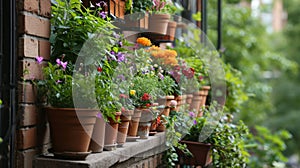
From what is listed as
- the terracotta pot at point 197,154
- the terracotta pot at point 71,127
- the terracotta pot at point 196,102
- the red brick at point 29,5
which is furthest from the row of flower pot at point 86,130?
the terracotta pot at point 196,102

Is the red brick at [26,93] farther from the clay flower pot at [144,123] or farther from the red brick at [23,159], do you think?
the clay flower pot at [144,123]

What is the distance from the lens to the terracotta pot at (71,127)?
1.61m

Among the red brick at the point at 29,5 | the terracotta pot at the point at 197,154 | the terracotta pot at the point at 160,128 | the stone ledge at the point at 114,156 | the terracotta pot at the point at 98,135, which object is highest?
the red brick at the point at 29,5

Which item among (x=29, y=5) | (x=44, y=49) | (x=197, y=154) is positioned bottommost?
(x=197, y=154)

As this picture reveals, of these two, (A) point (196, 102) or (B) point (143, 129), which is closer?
(B) point (143, 129)

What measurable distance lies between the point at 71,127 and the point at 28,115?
17 cm

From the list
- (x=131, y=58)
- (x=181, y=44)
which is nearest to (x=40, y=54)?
(x=131, y=58)

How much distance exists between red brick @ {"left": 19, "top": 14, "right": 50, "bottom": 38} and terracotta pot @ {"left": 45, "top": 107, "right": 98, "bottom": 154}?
0.30m

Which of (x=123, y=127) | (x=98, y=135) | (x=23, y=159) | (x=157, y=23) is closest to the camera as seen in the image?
(x=23, y=159)

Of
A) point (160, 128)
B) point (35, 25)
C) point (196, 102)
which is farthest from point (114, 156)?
point (196, 102)

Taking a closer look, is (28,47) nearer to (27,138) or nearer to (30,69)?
(30,69)

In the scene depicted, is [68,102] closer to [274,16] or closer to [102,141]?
[102,141]

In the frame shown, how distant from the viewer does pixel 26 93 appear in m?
1.63

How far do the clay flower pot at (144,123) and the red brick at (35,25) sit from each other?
2.05ft
